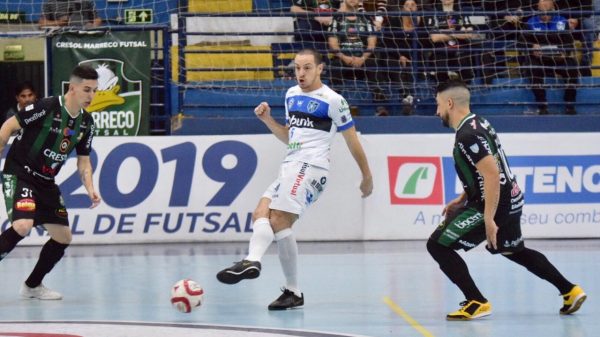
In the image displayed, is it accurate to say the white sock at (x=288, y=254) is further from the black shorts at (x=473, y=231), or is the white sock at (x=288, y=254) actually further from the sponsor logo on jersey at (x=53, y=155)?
the sponsor logo on jersey at (x=53, y=155)

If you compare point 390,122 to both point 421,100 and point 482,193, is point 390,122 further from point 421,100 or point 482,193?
point 482,193

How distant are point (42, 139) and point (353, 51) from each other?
7.21m

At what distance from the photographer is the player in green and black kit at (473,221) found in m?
8.20

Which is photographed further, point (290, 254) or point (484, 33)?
point (484, 33)

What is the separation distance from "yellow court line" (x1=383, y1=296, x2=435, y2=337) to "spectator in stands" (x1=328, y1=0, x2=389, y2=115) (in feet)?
22.8

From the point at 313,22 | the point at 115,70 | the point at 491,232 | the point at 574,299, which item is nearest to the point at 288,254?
the point at 491,232

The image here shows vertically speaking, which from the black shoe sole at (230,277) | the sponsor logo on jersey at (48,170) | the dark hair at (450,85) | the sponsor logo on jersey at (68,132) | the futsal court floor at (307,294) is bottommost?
the futsal court floor at (307,294)

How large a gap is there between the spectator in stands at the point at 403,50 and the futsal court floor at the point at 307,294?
9.24 feet

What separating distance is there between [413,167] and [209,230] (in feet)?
8.79

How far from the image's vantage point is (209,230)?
14.1 metres

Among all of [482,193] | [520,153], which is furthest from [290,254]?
[520,153]

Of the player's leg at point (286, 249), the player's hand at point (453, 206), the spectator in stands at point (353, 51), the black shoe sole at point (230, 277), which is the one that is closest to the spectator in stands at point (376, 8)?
the spectator in stands at point (353, 51)

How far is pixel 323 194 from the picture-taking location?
46.5 feet

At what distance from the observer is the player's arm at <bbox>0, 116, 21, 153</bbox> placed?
912 cm
